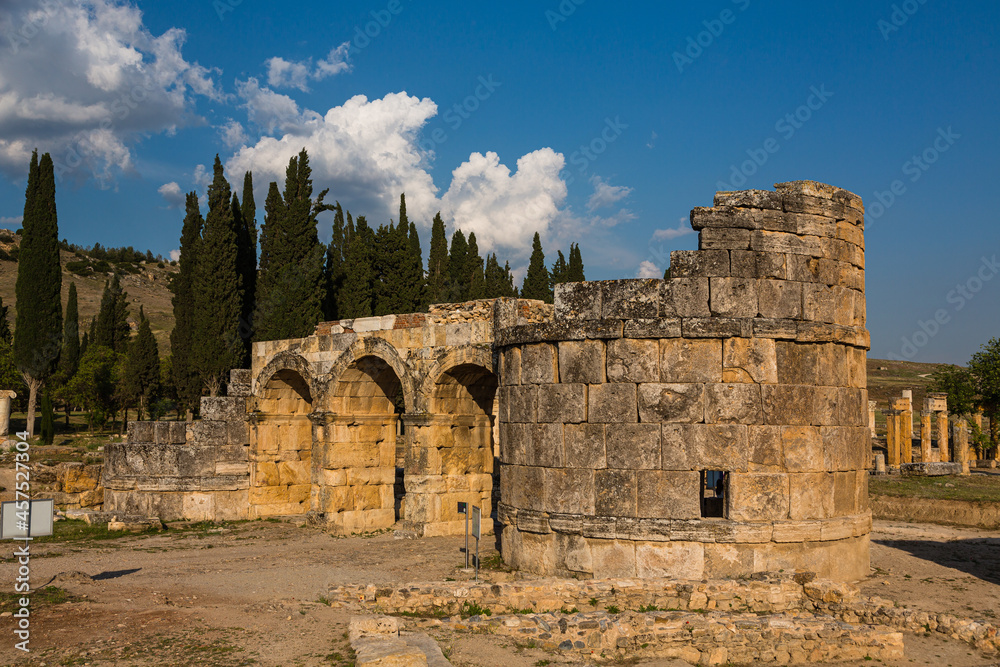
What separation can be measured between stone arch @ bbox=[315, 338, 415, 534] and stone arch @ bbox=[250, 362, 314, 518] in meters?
1.27

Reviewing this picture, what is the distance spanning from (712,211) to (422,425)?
23.5 feet

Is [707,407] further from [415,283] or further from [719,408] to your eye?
[415,283]

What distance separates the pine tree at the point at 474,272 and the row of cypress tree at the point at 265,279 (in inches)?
257

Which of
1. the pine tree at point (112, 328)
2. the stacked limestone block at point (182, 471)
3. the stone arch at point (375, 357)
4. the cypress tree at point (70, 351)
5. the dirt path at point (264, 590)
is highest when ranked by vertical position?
the pine tree at point (112, 328)

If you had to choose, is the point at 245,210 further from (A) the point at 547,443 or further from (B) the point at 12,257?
(B) the point at 12,257

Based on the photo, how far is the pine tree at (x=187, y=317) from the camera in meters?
31.5

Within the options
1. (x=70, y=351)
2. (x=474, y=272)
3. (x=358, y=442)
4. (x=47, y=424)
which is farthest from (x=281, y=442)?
(x=474, y=272)

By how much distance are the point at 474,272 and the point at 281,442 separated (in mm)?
30884

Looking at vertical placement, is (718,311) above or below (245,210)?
below

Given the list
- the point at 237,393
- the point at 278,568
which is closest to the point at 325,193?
the point at 237,393

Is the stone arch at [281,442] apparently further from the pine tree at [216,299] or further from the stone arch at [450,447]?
the pine tree at [216,299]

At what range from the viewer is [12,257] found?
223ft

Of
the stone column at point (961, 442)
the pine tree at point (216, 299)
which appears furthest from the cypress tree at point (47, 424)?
the stone column at point (961, 442)

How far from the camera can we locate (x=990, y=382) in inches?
1145
